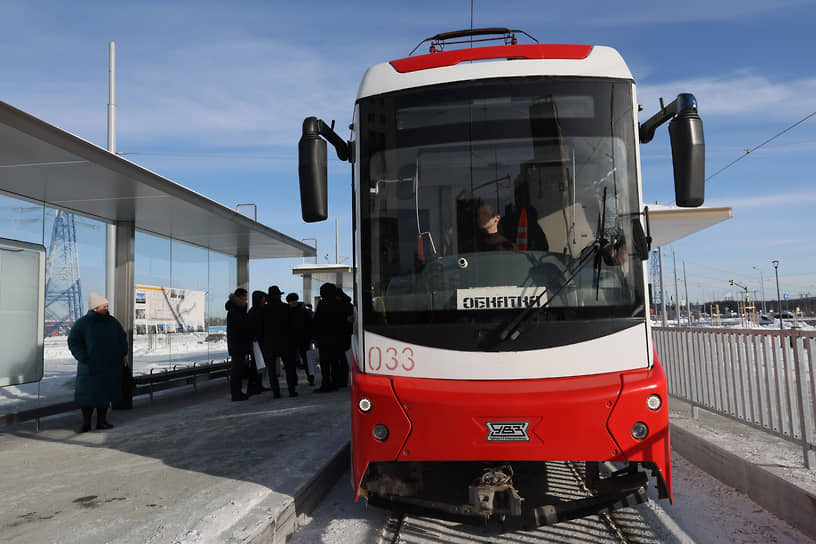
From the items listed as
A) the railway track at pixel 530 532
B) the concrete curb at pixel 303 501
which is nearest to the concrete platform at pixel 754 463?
the railway track at pixel 530 532

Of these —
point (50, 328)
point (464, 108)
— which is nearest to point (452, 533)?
point (464, 108)

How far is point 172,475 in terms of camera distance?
558cm

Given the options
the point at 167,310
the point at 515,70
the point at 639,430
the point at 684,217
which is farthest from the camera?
the point at 167,310

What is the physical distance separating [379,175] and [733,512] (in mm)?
3398

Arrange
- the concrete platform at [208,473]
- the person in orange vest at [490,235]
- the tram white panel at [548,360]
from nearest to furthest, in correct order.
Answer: the tram white panel at [548,360] < the concrete platform at [208,473] < the person in orange vest at [490,235]

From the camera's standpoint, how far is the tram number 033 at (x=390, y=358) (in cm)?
416

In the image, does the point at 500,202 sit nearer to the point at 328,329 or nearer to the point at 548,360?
the point at 548,360

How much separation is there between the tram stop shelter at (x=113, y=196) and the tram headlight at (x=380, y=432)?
4576 millimetres

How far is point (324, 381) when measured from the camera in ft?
37.8

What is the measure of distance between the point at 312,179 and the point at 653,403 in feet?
8.62

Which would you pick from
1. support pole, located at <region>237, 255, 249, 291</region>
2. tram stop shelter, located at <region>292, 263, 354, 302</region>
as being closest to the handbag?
support pole, located at <region>237, 255, 249, 291</region>

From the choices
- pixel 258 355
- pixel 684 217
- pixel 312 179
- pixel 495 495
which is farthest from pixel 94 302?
pixel 684 217

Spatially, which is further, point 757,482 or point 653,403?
point 757,482

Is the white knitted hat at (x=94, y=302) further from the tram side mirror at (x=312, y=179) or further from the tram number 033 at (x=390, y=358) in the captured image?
the tram number 033 at (x=390, y=358)
